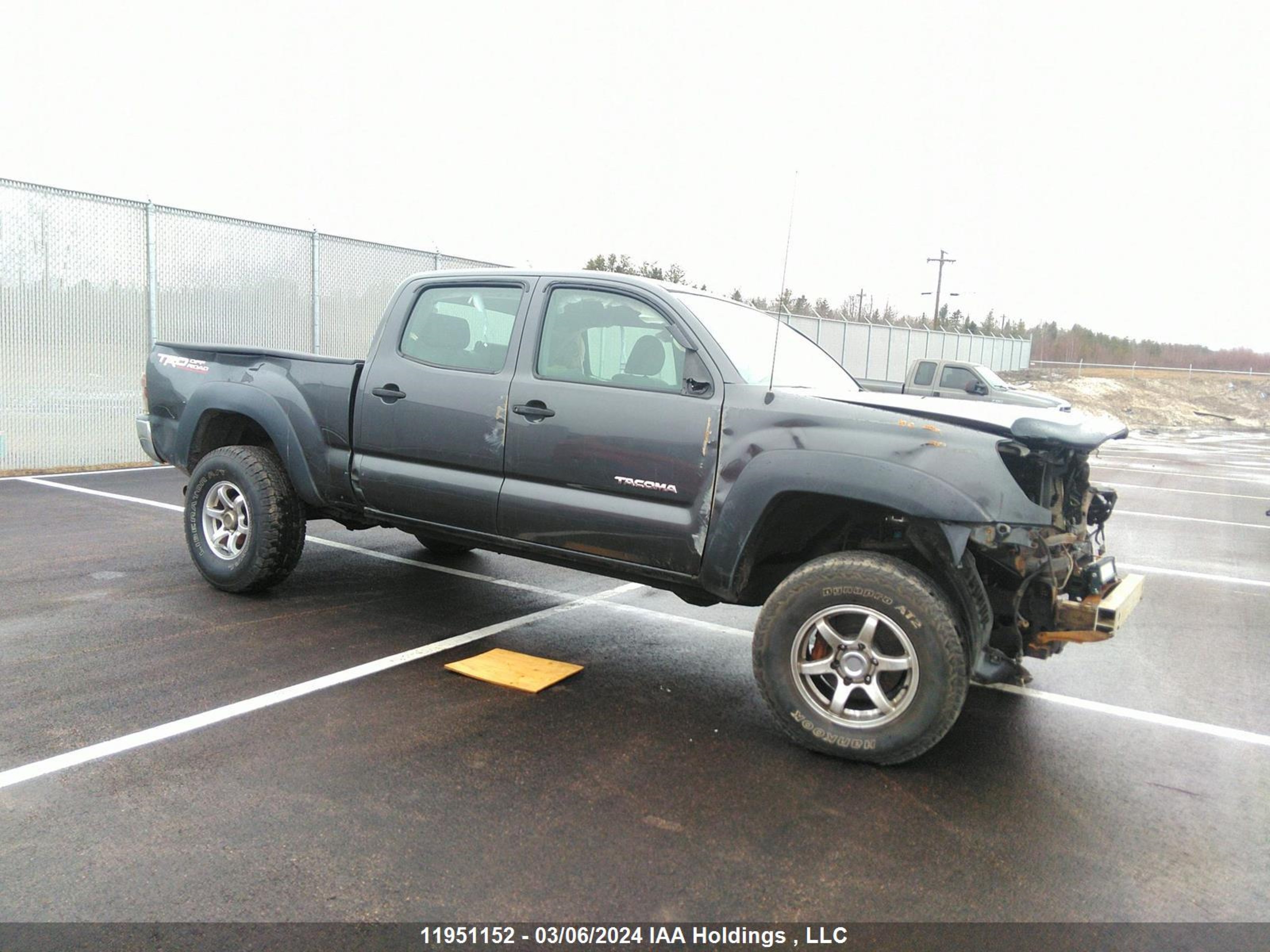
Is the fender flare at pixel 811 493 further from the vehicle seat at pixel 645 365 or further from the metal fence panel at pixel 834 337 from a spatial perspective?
the metal fence panel at pixel 834 337

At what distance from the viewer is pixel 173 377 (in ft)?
19.5

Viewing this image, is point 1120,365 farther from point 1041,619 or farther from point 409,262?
point 1041,619

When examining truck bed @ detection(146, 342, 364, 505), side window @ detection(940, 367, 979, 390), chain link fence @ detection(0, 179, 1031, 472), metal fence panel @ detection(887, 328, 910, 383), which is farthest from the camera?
metal fence panel @ detection(887, 328, 910, 383)

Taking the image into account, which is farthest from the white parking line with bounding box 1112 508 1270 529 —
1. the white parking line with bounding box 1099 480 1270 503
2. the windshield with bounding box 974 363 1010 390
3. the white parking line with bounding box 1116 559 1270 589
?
the windshield with bounding box 974 363 1010 390

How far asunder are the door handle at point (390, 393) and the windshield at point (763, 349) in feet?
5.35

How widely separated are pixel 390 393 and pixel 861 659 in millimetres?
2907

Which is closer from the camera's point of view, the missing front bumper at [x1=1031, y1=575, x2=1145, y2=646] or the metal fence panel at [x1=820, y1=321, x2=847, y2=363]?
the missing front bumper at [x1=1031, y1=575, x2=1145, y2=646]

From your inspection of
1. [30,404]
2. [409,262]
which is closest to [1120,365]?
[409,262]

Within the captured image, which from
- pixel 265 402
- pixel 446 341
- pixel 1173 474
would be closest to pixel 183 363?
→ pixel 265 402

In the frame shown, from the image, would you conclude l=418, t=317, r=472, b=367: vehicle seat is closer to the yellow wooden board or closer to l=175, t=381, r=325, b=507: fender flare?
l=175, t=381, r=325, b=507: fender flare

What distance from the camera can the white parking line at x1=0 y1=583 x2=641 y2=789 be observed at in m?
3.35

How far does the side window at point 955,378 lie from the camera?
1902 cm

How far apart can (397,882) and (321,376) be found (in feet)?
11.1

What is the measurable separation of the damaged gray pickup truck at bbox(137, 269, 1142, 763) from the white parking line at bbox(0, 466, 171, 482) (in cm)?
617
